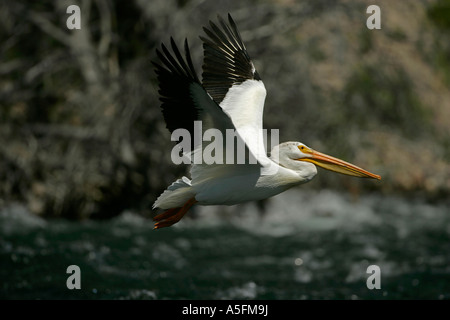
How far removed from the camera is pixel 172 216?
5598 millimetres

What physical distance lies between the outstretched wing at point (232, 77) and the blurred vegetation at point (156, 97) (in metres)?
5.07

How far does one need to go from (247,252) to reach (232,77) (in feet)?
14.4

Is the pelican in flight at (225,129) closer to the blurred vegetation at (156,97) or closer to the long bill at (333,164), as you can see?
the long bill at (333,164)

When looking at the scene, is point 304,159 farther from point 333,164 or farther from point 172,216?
point 172,216

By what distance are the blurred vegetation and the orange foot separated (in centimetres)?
515

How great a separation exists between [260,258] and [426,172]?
551 cm

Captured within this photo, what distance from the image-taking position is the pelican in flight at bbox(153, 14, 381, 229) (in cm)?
484

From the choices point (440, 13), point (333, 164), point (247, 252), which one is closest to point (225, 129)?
point (333, 164)

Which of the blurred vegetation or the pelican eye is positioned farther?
the blurred vegetation

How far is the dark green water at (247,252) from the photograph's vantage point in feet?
24.4

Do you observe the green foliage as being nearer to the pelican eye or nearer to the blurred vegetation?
the blurred vegetation

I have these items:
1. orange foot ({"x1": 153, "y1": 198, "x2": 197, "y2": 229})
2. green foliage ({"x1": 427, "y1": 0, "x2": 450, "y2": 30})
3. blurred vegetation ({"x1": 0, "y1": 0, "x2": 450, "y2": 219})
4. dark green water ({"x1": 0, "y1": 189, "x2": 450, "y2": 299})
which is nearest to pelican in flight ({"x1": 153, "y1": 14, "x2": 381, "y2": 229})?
orange foot ({"x1": 153, "y1": 198, "x2": 197, "y2": 229})

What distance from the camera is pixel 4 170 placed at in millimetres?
10555

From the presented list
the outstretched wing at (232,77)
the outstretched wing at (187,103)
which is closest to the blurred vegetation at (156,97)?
the outstretched wing at (232,77)
